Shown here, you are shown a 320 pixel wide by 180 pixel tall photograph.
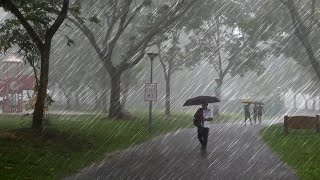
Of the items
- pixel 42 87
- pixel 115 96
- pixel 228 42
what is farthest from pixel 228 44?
pixel 42 87

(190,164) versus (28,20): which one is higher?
(28,20)

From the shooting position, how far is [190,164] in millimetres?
10859

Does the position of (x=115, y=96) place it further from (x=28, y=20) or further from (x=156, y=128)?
(x=28, y=20)

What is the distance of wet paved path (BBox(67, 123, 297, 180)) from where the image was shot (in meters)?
9.38

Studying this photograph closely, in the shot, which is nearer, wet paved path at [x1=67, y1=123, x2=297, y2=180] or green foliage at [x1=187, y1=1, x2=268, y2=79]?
wet paved path at [x1=67, y1=123, x2=297, y2=180]

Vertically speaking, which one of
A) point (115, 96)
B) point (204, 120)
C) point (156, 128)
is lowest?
point (156, 128)

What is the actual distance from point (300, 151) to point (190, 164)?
4.86 meters

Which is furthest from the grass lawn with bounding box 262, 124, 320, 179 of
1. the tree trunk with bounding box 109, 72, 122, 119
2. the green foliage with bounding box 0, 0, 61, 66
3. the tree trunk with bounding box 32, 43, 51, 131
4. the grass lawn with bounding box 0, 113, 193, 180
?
the tree trunk with bounding box 109, 72, 122, 119

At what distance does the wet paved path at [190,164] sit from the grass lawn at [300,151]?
0.33 metres

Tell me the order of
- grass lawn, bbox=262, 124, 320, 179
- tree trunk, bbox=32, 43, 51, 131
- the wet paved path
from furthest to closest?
1. tree trunk, bbox=32, 43, 51, 131
2. grass lawn, bbox=262, 124, 320, 179
3. the wet paved path

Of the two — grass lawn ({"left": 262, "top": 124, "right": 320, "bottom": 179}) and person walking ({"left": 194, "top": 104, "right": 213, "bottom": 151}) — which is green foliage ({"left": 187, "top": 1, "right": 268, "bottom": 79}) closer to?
grass lawn ({"left": 262, "top": 124, "right": 320, "bottom": 179})

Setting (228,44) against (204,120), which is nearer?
(204,120)

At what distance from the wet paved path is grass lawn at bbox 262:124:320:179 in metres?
0.33

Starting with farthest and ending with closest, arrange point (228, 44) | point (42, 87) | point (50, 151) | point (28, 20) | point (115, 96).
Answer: point (228, 44) < point (115, 96) < point (28, 20) < point (42, 87) < point (50, 151)
